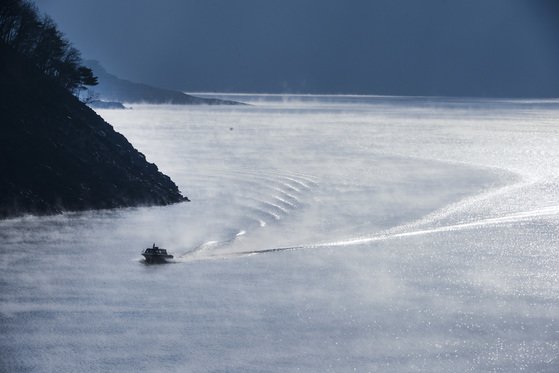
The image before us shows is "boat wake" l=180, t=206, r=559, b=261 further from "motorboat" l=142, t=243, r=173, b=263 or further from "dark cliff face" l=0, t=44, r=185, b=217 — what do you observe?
"dark cliff face" l=0, t=44, r=185, b=217

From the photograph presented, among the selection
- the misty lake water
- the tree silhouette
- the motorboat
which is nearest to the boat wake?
the misty lake water

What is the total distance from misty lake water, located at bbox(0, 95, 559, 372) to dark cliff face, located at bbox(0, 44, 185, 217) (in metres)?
2.63

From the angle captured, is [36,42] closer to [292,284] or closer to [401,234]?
[401,234]

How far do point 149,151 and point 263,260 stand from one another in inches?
4160

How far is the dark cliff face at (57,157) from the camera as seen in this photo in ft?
301

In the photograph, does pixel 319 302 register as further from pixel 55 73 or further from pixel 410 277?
pixel 55 73

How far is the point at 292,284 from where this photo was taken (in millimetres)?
67125

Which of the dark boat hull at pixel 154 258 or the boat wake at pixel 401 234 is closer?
the dark boat hull at pixel 154 258

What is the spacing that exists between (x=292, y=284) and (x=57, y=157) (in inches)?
Result: 1493

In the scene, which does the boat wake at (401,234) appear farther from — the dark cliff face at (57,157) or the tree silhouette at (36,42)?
the tree silhouette at (36,42)

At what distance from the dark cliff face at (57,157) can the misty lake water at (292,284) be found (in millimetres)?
2628

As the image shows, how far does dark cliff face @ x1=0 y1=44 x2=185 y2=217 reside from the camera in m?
91.8

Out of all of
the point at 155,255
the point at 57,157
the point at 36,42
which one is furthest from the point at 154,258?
the point at 36,42

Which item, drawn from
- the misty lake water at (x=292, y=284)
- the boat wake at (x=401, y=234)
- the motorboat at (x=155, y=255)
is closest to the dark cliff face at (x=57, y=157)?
the misty lake water at (x=292, y=284)
